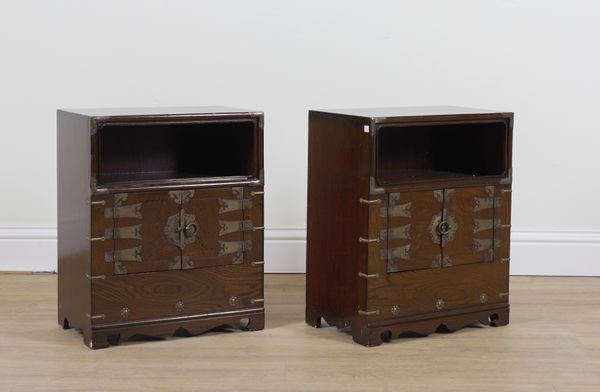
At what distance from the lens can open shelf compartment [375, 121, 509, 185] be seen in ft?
12.9

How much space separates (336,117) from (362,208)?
0.33 meters

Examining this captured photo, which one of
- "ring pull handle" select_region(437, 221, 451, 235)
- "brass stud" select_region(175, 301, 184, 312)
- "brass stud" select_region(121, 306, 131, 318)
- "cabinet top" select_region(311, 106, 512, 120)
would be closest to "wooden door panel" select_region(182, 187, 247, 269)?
"brass stud" select_region(175, 301, 184, 312)

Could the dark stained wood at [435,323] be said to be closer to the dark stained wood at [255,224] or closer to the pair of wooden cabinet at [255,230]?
the pair of wooden cabinet at [255,230]

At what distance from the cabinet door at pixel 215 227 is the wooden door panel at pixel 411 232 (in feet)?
1.56

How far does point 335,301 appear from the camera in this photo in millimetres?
3783

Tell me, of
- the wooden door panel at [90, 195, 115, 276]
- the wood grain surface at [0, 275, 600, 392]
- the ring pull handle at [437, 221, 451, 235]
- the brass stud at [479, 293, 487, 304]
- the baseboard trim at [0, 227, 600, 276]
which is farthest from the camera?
the baseboard trim at [0, 227, 600, 276]

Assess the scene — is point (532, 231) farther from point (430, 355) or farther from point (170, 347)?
point (170, 347)

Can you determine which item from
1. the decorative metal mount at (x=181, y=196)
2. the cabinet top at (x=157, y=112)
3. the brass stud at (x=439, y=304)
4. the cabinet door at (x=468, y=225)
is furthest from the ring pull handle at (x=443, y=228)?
the decorative metal mount at (x=181, y=196)

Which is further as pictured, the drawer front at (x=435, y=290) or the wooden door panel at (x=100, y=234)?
the drawer front at (x=435, y=290)

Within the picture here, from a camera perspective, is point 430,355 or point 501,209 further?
point 501,209

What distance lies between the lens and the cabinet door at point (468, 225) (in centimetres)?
377

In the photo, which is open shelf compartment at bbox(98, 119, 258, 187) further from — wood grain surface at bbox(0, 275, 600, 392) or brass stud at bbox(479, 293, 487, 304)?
brass stud at bbox(479, 293, 487, 304)

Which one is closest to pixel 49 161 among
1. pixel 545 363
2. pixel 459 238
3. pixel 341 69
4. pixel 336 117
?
pixel 341 69

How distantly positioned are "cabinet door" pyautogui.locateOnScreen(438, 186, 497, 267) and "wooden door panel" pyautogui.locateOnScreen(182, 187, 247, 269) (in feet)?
2.16
